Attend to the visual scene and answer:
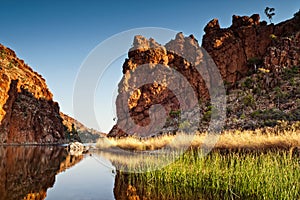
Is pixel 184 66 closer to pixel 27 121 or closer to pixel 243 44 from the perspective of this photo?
pixel 243 44

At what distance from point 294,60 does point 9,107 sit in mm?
53954

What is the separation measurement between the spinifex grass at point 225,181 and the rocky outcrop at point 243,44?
45162 mm

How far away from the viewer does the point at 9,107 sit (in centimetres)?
6178

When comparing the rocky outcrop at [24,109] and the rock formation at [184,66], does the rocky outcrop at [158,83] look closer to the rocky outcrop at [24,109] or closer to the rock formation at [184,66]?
the rock formation at [184,66]

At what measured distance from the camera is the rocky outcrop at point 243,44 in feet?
173

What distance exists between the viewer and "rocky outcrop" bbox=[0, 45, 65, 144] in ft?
197

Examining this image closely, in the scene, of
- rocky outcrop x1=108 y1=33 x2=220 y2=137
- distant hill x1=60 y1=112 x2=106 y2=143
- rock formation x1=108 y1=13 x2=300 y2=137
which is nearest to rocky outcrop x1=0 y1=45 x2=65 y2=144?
rocky outcrop x1=108 y1=33 x2=220 y2=137

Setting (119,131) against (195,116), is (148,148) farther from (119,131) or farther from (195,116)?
(119,131)

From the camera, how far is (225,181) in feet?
26.7

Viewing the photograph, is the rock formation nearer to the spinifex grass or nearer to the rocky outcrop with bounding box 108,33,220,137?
the rocky outcrop with bounding box 108,33,220,137

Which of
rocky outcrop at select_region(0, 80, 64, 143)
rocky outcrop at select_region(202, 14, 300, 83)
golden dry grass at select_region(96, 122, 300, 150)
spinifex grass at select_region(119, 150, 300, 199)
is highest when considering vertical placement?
rocky outcrop at select_region(202, 14, 300, 83)

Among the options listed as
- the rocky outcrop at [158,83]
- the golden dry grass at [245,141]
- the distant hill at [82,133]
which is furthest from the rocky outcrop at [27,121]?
the golden dry grass at [245,141]

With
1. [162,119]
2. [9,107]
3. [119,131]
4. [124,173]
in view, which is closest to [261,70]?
[162,119]

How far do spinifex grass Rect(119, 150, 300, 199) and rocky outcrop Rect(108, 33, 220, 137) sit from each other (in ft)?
139
